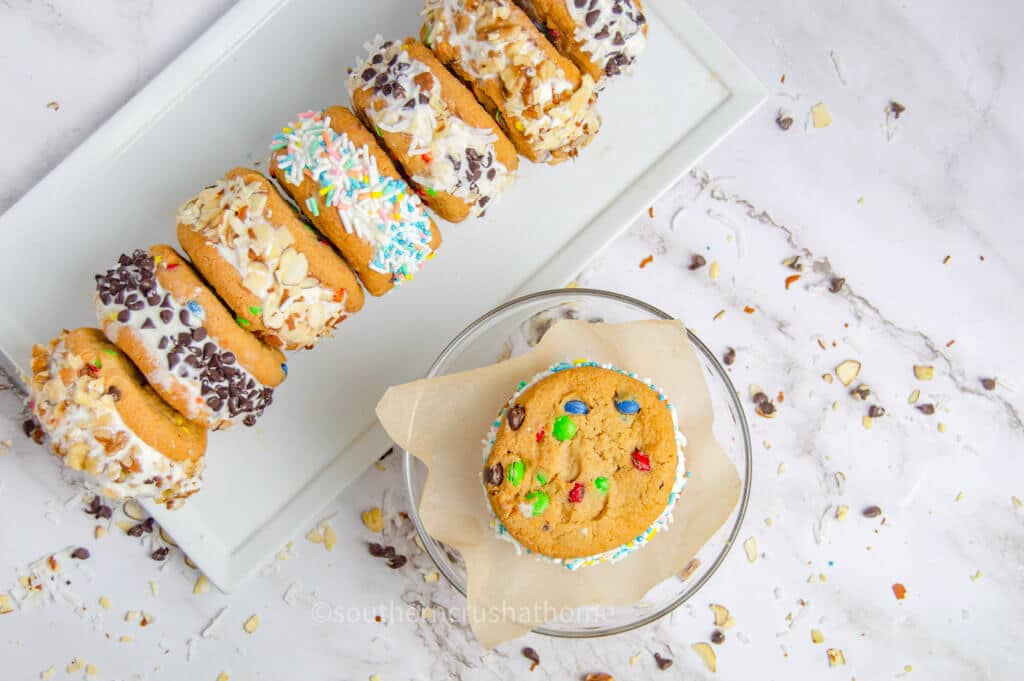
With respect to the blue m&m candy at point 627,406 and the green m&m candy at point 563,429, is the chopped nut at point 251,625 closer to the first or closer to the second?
the green m&m candy at point 563,429

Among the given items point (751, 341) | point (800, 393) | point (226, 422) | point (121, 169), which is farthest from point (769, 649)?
point (121, 169)

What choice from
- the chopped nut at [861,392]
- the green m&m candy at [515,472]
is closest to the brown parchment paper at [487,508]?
the green m&m candy at [515,472]

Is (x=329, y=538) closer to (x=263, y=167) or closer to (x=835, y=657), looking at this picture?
(x=263, y=167)

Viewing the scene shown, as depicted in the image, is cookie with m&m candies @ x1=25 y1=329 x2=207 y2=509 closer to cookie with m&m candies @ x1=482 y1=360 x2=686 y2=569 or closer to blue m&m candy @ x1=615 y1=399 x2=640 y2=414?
cookie with m&m candies @ x1=482 y1=360 x2=686 y2=569

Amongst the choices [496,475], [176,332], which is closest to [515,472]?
[496,475]

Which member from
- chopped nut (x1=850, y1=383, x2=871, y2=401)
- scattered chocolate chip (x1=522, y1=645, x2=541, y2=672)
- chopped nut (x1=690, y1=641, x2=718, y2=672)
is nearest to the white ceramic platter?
scattered chocolate chip (x1=522, y1=645, x2=541, y2=672)

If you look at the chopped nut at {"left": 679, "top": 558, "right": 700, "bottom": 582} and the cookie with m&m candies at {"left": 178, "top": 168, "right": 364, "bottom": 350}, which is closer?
the cookie with m&m candies at {"left": 178, "top": 168, "right": 364, "bottom": 350}
